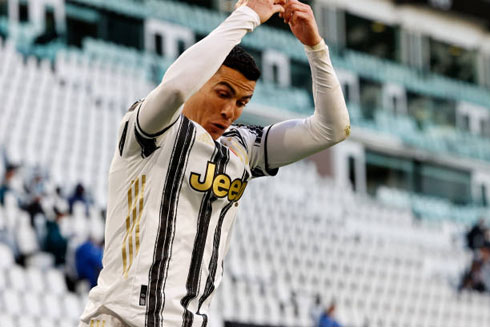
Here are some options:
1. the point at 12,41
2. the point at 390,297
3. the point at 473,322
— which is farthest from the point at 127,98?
the point at 473,322

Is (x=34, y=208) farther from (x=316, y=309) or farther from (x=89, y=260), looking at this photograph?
(x=316, y=309)

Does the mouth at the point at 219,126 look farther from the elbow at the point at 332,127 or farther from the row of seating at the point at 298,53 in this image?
the row of seating at the point at 298,53

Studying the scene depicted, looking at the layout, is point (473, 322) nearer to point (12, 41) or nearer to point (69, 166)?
point (69, 166)

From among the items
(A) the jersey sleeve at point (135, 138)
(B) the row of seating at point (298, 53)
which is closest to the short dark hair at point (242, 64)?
(A) the jersey sleeve at point (135, 138)

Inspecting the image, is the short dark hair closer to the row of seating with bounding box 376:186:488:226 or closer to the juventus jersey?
the juventus jersey

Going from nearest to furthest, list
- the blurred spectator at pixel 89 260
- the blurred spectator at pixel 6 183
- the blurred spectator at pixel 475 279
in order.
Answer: the blurred spectator at pixel 89 260, the blurred spectator at pixel 6 183, the blurred spectator at pixel 475 279

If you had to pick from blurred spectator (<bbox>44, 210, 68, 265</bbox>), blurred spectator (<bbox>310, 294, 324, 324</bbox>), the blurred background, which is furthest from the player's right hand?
blurred spectator (<bbox>310, 294, 324, 324</bbox>)

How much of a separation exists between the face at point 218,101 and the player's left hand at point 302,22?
0.23 metres

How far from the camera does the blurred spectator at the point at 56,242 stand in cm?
872

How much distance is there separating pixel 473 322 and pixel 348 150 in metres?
10.1

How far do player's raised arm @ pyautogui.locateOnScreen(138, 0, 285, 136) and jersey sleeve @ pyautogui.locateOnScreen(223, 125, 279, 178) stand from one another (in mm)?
454

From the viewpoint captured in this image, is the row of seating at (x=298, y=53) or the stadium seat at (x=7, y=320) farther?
the row of seating at (x=298, y=53)

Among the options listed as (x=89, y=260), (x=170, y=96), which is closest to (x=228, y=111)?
(x=170, y=96)

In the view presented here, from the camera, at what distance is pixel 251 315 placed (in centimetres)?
1138
